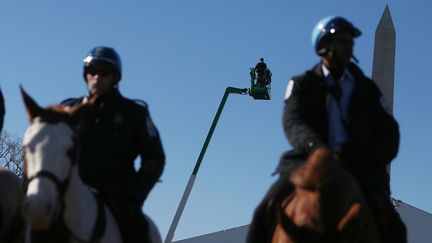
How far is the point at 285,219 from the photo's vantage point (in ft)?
26.0

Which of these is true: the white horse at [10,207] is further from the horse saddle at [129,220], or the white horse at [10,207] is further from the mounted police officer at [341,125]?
the mounted police officer at [341,125]

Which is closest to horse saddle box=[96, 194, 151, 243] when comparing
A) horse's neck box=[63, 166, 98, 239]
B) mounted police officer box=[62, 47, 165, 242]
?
mounted police officer box=[62, 47, 165, 242]

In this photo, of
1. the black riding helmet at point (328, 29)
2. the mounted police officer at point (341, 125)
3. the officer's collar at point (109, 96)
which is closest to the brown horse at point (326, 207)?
the mounted police officer at point (341, 125)

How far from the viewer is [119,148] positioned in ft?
31.6

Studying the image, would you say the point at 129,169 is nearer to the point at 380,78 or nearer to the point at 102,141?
the point at 102,141

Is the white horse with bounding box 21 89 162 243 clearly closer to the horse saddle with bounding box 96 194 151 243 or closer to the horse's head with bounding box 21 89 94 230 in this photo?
the horse's head with bounding box 21 89 94 230

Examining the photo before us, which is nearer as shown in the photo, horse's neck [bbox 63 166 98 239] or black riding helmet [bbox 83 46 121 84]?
horse's neck [bbox 63 166 98 239]

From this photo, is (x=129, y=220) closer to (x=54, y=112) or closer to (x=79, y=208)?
(x=79, y=208)

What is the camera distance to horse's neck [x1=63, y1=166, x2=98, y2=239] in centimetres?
822

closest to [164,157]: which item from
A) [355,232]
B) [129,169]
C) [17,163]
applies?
[129,169]

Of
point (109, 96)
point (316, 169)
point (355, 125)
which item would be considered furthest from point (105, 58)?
point (316, 169)

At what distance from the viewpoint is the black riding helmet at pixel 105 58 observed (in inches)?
388

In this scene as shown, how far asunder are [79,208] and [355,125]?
2533mm

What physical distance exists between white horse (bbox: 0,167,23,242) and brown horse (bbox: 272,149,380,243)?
312cm
